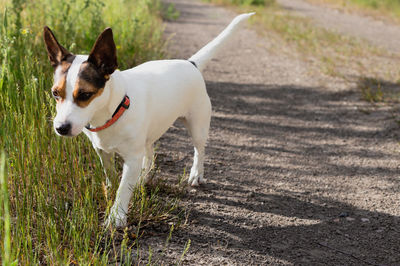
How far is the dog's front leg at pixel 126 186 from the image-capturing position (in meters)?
2.71

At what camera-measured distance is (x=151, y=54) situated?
20.5 ft

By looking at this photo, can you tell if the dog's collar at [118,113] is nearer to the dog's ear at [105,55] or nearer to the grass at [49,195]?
the dog's ear at [105,55]

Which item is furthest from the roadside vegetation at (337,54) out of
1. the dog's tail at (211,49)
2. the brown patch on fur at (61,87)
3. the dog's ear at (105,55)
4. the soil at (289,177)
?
the brown patch on fur at (61,87)

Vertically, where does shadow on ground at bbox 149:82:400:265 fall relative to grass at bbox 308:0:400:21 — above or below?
below

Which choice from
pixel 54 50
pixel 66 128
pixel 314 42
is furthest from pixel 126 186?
pixel 314 42

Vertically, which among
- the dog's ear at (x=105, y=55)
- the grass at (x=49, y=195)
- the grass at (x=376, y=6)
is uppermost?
the dog's ear at (x=105, y=55)

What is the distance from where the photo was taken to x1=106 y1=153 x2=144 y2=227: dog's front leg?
2.71 meters

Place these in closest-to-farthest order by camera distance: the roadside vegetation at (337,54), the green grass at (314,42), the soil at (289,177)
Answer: the soil at (289,177) < the roadside vegetation at (337,54) < the green grass at (314,42)

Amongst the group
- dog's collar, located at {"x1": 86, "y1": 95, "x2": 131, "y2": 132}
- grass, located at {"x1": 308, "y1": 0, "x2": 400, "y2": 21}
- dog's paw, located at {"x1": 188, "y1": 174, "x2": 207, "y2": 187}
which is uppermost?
grass, located at {"x1": 308, "y1": 0, "x2": 400, "y2": 21}

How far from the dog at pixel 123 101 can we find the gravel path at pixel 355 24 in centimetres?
682

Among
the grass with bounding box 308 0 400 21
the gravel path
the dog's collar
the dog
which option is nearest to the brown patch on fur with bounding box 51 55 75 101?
the dog

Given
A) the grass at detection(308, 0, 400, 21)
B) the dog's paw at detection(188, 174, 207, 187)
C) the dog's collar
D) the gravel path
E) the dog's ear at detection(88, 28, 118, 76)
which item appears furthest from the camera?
the grass at detection(308, 0, 400, 21)

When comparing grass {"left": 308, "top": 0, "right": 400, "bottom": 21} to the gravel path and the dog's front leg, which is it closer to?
the gravel path

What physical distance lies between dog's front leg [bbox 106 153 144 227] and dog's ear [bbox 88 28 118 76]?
24.4 inches
